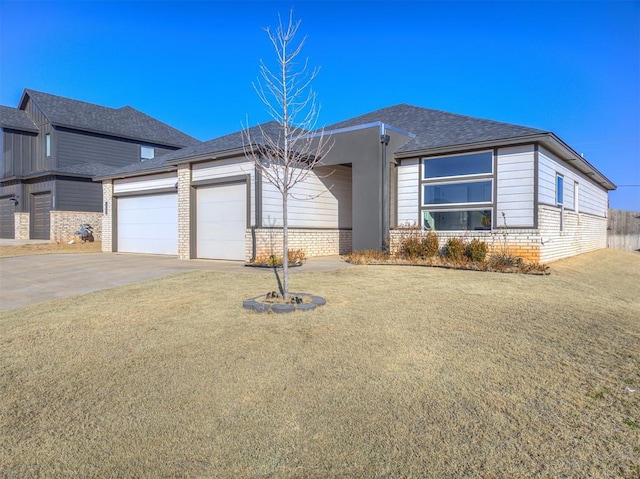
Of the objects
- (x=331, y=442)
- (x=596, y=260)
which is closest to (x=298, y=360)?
(x=331, y=442)

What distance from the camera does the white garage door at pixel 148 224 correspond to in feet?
50.2

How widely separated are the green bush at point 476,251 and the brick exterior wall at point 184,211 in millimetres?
8447

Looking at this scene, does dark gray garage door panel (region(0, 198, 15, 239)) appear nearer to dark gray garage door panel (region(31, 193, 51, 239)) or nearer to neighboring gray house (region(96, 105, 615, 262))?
dark gray garage door panel (region(31, 193, 51, 239))

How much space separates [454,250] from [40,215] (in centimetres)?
2230

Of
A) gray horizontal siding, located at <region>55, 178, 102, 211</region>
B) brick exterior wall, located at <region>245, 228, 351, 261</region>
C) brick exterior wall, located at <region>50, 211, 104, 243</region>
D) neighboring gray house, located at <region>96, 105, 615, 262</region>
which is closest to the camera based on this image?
neighboring gray house, located at <region>96, 105, 615, 262</region>

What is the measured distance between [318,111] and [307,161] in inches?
186

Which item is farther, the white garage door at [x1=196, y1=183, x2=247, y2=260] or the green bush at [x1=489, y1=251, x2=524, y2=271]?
the white garage door at [x1=196, y1=183, x2=247, y2=260]

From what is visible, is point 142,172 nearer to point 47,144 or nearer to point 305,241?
point 305,241

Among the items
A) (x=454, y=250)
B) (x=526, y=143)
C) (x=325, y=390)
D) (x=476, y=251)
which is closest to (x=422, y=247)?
(x=454, y=250)

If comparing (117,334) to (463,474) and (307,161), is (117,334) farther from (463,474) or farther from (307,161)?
(307,161)

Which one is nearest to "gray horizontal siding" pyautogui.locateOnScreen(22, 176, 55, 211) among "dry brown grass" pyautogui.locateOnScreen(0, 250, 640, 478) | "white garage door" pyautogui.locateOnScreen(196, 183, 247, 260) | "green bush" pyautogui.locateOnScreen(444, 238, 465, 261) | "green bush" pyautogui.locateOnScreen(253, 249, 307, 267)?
"white garage door" pyautogui.locateOnScreen(196, 183, 247, 260)

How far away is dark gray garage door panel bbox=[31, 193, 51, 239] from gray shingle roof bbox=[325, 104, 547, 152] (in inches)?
637

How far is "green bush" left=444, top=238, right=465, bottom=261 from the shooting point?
1052 cm

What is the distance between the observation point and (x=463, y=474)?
2.40 m
